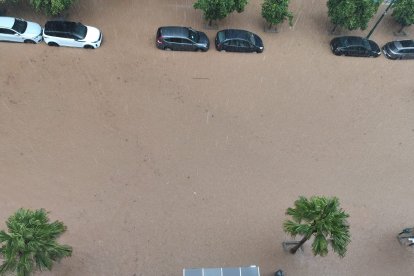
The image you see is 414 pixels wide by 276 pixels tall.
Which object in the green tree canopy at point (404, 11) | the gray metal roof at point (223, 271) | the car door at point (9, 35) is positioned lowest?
the gray metal roof at point (223, 271)

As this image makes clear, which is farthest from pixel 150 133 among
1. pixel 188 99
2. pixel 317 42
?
pixel 317 42

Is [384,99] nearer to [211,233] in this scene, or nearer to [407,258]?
[407,258]

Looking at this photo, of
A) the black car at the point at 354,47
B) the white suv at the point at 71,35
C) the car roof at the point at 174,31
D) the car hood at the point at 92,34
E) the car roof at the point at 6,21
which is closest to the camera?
the car roof at the point at 6,21

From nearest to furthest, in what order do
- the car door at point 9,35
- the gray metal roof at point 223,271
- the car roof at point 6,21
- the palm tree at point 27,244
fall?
1. the palm tree at point 27,244
2. the gray metal roof at point 223,271
3. the car roof at point 6,21
4. the car door at point 9,35

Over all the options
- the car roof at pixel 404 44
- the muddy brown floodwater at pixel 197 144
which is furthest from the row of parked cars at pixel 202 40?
the car roof at pixel 404 44

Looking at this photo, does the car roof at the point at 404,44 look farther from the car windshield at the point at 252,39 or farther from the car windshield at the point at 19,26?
the car windshield at the point at 19,26

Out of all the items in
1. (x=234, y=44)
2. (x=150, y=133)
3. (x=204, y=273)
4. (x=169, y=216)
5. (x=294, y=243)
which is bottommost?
(x=204, y=273)
